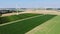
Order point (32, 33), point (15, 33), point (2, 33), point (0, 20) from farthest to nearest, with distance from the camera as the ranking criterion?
1. point (0, 20)
2. point (32, 33)
3. point (15, 33)
4. point (2, 33)

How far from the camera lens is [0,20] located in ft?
35.7

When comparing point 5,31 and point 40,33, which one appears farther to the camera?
point 40,33

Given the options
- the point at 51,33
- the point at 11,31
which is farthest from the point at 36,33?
the point at 11,31

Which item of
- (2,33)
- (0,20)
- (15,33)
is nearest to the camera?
(2,33)

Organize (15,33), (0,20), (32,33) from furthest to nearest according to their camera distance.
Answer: (0,20), (32,33), (15,33)

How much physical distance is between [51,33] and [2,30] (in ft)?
10.2

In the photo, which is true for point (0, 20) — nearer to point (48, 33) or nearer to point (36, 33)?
point (36, 33)

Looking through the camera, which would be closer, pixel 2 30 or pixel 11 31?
pixel 2 30

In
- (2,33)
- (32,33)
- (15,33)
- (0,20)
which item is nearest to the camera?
(2,33)

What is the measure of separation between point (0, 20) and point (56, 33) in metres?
3.88

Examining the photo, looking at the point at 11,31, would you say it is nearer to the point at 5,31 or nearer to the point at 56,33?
the point at 5,31

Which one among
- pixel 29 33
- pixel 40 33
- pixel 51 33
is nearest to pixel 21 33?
pixel 29 33

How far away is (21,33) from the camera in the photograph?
958 centimetres

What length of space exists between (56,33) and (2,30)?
11.2 feet
